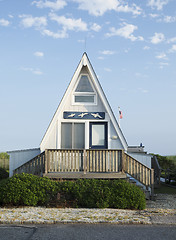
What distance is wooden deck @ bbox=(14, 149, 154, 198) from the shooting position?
15.6 m

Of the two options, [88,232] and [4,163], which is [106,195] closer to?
[88,232]

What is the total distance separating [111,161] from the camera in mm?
16188

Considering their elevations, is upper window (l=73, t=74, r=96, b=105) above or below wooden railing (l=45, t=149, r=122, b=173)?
above

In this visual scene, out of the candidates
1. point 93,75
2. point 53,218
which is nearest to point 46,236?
point 53,218

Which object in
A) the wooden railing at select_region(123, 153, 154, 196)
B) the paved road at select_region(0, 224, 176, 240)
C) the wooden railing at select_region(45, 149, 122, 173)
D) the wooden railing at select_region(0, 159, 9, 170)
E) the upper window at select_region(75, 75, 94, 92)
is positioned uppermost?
the upper window at select_region(75, 75, 94, 92)

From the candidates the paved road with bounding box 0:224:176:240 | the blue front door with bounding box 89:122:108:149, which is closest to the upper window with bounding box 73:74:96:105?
the blue front door with bounding box 89:122:108:149

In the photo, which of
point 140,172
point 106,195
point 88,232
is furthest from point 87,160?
point 88,232

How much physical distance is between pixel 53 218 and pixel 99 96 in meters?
9.28

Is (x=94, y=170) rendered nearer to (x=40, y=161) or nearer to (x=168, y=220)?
(x=40, y=161)

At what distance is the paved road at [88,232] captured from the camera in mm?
8430

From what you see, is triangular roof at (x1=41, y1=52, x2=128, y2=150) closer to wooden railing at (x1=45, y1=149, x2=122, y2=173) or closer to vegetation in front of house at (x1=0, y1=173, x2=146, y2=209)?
wooden railing at (x1=45, y1=149, x2=122, y2=173)

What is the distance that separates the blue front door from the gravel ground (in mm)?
6090

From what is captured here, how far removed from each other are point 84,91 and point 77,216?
9.11 m

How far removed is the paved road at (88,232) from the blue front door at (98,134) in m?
8.29
